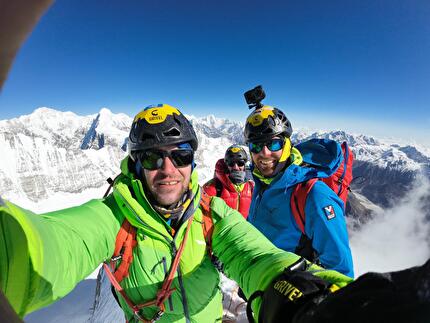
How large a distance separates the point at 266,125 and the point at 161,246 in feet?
11.1

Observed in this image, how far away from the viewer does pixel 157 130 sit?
10.2 feet

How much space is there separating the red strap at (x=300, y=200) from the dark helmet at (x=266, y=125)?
4.76 ft

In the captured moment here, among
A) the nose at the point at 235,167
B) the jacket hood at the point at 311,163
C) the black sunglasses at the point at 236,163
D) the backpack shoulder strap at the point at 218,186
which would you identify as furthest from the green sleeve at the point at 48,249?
the black sunglasses at the point at 236,163

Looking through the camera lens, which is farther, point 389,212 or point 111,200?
point 389,212

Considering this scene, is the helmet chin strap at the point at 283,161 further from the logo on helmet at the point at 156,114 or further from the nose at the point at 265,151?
the logo on helmet at the point at 156,114

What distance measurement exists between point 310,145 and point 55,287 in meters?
5.09

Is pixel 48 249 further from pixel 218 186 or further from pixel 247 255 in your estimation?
pixel 218 186

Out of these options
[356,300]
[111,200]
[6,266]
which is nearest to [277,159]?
[111,200]

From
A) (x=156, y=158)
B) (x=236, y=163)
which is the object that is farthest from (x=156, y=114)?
(x=236, y=163)

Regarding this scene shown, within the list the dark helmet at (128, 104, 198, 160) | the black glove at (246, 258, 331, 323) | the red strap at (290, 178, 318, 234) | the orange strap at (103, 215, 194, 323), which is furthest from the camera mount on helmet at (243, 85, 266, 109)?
the black glove at (246, 258, 331, 323)

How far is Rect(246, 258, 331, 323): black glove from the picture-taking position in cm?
143

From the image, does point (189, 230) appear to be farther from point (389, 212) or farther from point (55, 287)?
point (389, 212)

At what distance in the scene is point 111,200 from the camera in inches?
110

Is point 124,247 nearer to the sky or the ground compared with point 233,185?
nearer to the sky
